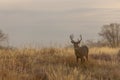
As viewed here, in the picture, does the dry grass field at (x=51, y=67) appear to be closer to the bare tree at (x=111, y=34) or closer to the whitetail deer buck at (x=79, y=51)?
the whitetail deer buck at (x=79, y=51)

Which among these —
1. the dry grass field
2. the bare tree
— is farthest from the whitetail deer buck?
the bare tree

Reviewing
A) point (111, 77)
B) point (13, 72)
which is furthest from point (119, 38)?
point (13, 72)

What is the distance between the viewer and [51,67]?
42.8 ft

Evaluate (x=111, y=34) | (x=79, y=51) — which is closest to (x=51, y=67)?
(x=79, y=51)

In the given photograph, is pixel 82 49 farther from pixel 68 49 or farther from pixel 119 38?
pixel 119 38

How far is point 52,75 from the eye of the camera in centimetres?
1139

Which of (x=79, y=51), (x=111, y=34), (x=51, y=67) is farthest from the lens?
(x=111, y=34)

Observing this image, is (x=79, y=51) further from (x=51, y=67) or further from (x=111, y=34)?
(x=111, y=34)

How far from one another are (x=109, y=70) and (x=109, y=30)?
34.6 m

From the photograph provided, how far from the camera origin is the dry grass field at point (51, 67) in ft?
37.6

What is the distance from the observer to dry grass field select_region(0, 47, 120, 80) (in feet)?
37.6

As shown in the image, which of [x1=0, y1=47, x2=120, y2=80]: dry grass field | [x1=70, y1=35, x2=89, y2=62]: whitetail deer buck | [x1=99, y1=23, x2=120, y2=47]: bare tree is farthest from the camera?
[x1=99, y1=23, x2=120, y2=47]: bare tree

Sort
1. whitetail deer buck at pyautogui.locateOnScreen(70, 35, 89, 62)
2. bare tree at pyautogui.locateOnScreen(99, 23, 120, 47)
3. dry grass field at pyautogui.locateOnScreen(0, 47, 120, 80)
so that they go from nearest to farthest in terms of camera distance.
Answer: dry grass field at pyautogui.locateOnScreen(0, 47, 120, 80), whitetail deer buck at pyautogui.locateOnScreen(70, 35, 89, 62), bare tree at pyautogui.locateOnScreen(99, 23, 120, 47)

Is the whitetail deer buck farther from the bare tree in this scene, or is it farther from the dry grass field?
the bare tree
